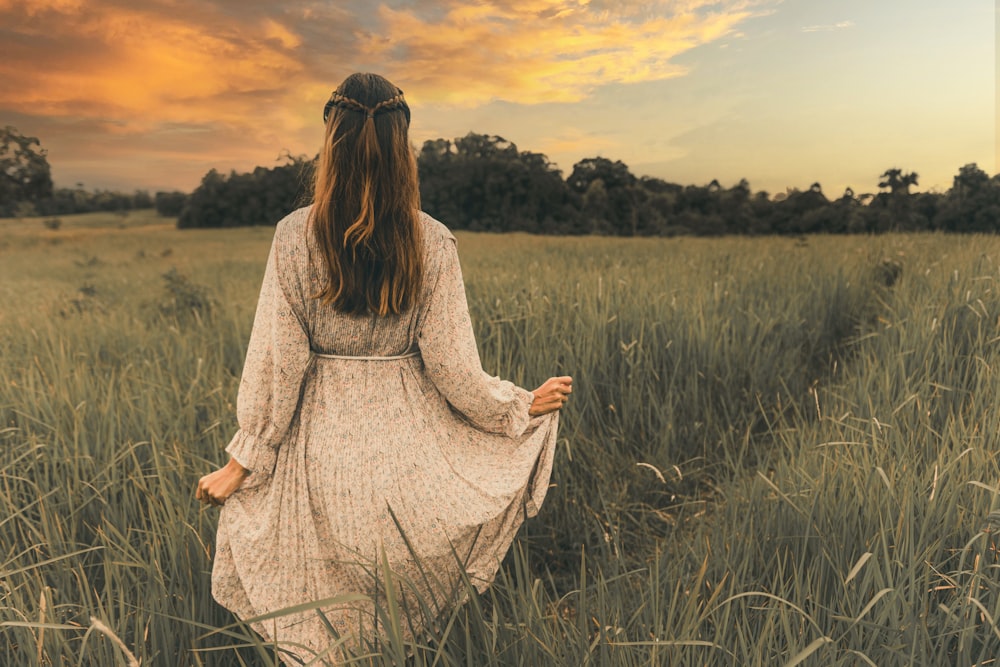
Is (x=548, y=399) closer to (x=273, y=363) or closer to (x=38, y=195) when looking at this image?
(x=273, y=363)

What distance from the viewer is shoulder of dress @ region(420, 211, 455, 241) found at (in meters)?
1.65

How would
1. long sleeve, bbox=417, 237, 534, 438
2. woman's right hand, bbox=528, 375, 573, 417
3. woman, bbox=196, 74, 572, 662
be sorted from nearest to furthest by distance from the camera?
woman, bbox=196, 74, 572, 662
long sleeve, bbox=417, 237, 534, 438
woman's right hand, bbox=528, 375, 573, 417

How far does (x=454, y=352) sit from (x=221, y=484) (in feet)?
2.36

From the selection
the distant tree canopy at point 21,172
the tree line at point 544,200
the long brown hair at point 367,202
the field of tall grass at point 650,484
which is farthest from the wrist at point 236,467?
the distant tree canopy at point 21,172

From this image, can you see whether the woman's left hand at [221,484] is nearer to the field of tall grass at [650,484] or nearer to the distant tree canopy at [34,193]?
the field of tall grass at [650,484]

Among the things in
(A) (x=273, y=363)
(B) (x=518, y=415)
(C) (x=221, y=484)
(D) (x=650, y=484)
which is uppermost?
(A) (x=273, y=363)

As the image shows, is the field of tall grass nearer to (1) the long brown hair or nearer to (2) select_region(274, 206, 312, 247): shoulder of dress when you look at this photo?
(1) the long brown hair

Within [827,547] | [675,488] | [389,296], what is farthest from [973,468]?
[389,296]

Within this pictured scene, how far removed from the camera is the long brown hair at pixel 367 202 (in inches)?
59.1

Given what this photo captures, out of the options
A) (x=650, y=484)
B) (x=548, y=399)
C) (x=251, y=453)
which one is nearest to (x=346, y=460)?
(x=251, y=453)

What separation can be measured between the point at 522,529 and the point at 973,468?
5.16 feet

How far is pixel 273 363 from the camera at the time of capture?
1.58 metres

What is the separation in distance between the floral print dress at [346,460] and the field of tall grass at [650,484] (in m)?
0.15

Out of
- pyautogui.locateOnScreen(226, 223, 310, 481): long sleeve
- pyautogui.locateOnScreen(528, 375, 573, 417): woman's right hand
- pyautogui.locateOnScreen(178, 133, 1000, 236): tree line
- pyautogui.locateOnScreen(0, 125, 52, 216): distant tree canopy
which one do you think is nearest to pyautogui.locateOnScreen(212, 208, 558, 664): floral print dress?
pyautogui.locateOnScreen(226, 223, 310, 481): long sleeve
